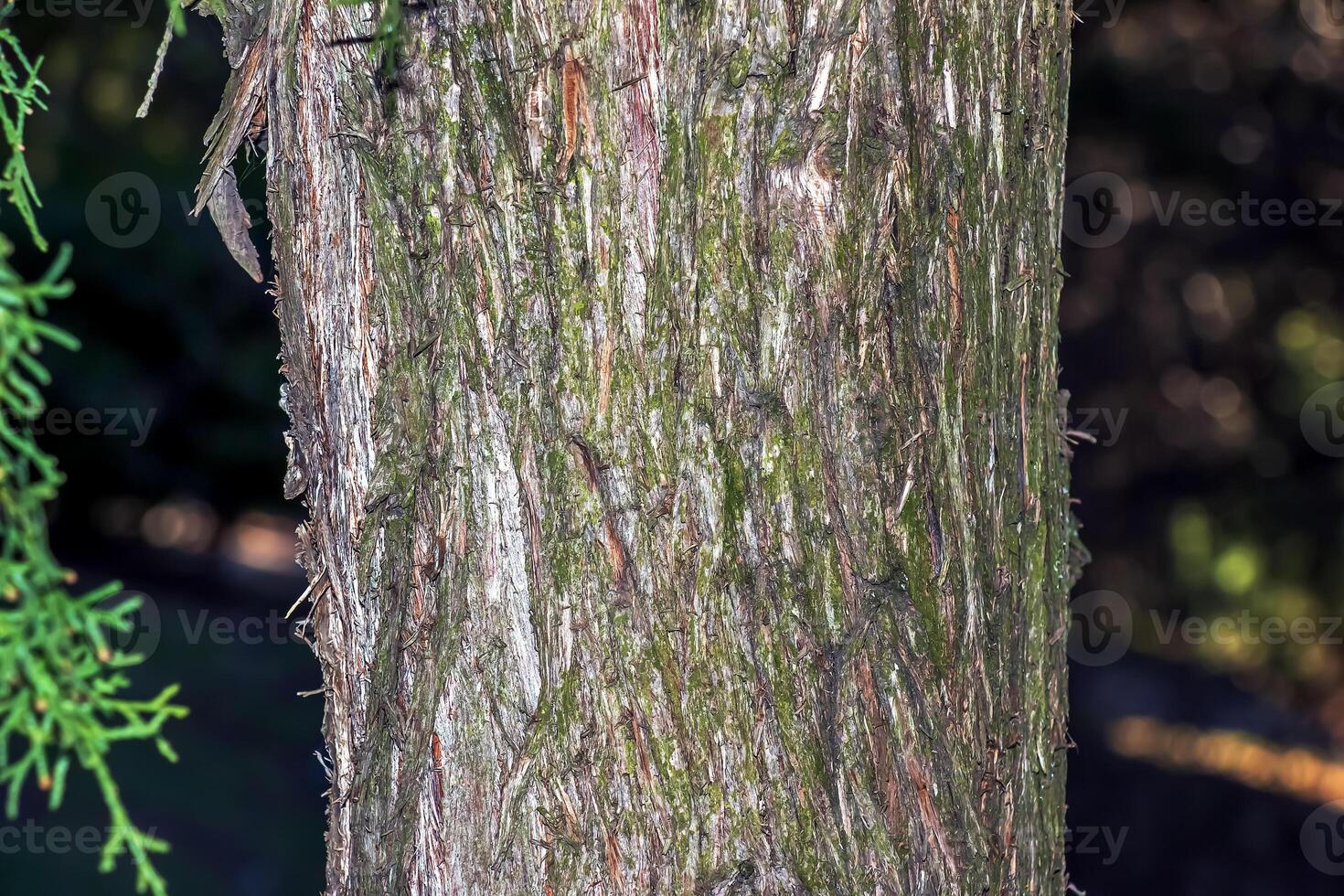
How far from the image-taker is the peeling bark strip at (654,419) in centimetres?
132

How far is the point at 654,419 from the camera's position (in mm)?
1338

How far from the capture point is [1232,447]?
17.1 ft

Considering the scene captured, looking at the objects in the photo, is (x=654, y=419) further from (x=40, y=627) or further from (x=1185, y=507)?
(x=1185, y=507)

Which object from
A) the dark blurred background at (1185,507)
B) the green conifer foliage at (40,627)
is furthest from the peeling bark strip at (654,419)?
the dark blurred background at (1185,507)

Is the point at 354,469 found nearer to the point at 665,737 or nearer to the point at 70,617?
the point at 665,737

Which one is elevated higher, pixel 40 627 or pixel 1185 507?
pixel 1185 507

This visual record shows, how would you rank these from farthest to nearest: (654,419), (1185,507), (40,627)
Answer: (1185,507) < (654,419) < (40,627)

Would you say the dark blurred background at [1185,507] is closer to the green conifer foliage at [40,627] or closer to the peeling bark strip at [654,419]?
the peeling bark strip at [654,419]

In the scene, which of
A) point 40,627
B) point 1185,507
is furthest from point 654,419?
point 1185,507

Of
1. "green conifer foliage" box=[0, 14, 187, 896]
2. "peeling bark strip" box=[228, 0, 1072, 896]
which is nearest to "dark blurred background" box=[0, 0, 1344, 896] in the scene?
"peeling bark strip" box=[228, 0, 1072, 896]

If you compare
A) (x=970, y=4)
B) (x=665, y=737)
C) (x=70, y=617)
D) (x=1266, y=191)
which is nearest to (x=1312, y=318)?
(x=1266, y=191)

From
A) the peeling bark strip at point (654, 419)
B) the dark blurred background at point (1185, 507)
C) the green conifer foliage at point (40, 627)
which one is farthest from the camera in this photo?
the dark blurred background at point (1185, 507)

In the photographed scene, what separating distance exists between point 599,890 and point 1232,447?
4.62 metres

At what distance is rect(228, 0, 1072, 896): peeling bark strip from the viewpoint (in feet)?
4.32
